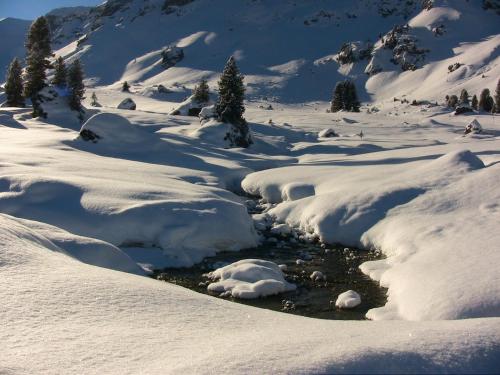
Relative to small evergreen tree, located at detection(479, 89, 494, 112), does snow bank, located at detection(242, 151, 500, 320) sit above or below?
below

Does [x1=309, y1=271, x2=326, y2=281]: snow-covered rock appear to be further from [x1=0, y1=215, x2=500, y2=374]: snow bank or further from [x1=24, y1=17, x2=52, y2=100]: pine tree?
[x1=24, y1=17, x2=52, y2=100]: pine tree

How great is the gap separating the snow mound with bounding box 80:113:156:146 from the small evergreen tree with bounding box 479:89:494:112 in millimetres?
65719

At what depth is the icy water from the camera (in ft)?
43.9

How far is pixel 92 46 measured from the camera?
150 m

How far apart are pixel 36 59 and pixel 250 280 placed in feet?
138

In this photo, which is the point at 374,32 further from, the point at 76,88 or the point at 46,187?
the point at 46,187

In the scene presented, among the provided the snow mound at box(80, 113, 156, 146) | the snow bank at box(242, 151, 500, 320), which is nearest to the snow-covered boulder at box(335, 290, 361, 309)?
the snow bank at box(242, 151, 500, 320)

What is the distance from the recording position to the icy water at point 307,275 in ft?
43.9

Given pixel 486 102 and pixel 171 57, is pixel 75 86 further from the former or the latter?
pixel 171 57

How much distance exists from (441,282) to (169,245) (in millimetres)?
9008

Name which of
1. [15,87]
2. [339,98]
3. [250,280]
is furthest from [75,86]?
[339,98]

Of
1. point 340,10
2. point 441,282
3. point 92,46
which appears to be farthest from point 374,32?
point 441,282

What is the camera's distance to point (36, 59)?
48.3 m

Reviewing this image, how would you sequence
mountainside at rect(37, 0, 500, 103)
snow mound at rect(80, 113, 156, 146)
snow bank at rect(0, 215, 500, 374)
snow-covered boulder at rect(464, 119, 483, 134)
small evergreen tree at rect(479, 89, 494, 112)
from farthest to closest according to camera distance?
1. mountainside at rect(37, 0, 500, 103)
2. small evergreen tree at rect(479, 89, 494, 112)
3. snow-covered boulder at rect(464, 119, 483, 134)
4. snow mound at rect(80, 113, 156, 146)
5. snow bank at rect(0, 215, 500, 374)
